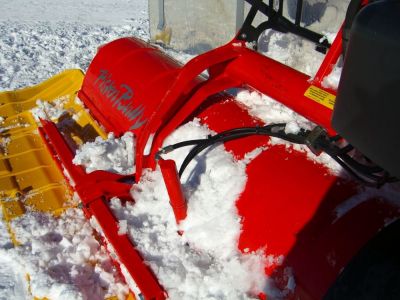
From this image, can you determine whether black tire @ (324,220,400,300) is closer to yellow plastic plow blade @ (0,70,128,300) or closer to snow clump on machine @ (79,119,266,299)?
snow clump on machine @ (79,119,266,299)

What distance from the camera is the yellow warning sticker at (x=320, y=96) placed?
5.74ft

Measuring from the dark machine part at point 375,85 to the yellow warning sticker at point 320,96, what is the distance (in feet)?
3.11

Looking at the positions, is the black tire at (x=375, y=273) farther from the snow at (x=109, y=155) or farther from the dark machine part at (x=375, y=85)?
the snow at (x=109, y=155)

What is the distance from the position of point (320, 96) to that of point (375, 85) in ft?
3.58

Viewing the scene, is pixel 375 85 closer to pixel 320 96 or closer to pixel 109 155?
pixel 320 96

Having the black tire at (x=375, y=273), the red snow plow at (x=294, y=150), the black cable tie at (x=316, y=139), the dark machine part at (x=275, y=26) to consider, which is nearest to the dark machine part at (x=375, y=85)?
the red snow plow at (x=294, y=150)

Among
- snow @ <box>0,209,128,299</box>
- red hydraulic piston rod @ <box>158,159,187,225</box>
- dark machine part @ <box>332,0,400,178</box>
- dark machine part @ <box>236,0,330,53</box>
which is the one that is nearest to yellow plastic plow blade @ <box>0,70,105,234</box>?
snow @ <box>0,209,128,299</box>

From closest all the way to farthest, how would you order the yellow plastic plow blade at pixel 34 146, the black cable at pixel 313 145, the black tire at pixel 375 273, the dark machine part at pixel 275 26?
the black tire at pixel 375 273 < the black cable at pixel 313 145 < the dark machine part at pixel 275 26 < the yellow plastic plow blade at pixel 34 146

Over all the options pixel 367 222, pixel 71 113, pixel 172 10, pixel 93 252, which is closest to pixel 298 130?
pixel 367 222

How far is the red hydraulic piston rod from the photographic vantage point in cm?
180

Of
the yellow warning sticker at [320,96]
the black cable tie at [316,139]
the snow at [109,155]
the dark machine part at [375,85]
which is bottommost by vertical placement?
the snow at [109,155]

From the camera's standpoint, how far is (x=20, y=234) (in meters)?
2.10

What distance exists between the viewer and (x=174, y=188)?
6.09 feet

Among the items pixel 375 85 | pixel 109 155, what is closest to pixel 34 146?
pixel 109 155
